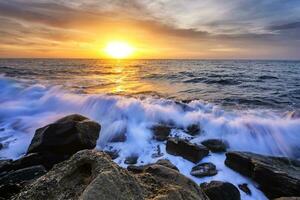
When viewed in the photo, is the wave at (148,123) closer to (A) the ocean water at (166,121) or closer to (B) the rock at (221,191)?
(A) the ocean water at (166,121)

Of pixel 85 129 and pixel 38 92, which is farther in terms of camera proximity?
pixel 38 92

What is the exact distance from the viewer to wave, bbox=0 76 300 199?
282 inches

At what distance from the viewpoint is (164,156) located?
6.58 metres

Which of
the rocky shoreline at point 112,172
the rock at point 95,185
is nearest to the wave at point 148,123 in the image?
the rocky shoreline at point 112,172

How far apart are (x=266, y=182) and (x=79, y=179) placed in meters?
4.10

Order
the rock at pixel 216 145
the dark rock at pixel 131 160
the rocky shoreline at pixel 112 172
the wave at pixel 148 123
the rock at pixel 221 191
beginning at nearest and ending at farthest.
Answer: the rocky shoreline at pixel 112 172, the rock at pixel 221 191, the dark rock at pixel 131 160, the rock at pixel 216 145, the wave at pixel 148 123

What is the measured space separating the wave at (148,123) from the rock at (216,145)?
0.34 meters

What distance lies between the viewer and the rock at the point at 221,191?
440 centimetres

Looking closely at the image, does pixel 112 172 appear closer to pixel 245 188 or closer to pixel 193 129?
pixel 245 188

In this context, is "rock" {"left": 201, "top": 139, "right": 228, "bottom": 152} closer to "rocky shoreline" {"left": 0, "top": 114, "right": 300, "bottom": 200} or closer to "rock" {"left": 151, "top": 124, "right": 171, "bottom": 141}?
"rocky shoreline" {"left": 0, "top": 114, "right": 300, "bottom": 200}

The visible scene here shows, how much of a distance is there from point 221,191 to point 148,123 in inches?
191

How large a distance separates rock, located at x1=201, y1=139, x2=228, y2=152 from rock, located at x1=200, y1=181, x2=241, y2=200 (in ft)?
7.60

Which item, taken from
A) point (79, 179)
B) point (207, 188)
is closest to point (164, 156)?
point (207, 188)

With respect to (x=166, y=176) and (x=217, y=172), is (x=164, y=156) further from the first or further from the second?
(x=166, y=176)
